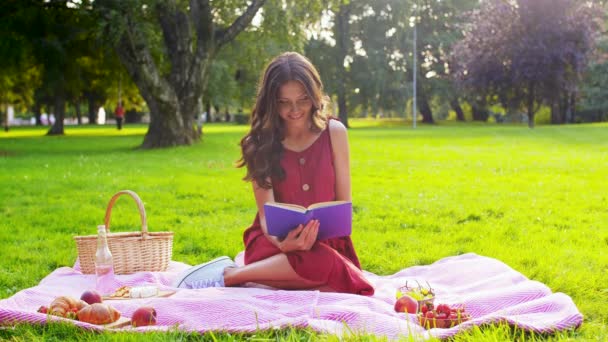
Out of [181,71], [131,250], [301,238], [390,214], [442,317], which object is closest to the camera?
[442,317]

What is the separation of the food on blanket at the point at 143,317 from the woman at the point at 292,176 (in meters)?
0.87

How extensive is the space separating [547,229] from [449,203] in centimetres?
212

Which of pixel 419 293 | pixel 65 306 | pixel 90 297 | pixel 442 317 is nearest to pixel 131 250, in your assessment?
pixel 90 297

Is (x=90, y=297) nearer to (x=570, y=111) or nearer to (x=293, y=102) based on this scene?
(x=293, y=102)

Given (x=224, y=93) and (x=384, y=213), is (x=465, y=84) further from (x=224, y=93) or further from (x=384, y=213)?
(x=384, y=213)

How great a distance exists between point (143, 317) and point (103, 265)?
1.14 meters

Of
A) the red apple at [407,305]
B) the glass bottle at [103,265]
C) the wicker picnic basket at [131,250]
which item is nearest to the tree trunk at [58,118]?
the wicker picnic basket at [131,250]

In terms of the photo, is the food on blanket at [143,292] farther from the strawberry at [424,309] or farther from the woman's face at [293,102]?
the strawberry at [424,309]

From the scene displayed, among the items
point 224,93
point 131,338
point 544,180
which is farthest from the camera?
point 224,93

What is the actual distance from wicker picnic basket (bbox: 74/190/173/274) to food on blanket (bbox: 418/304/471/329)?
2384 millimetres

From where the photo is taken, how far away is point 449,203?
9.23 meters

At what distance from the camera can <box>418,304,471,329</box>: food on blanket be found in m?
3.74

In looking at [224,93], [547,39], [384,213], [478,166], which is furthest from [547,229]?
[224,93]

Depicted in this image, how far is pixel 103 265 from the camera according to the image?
4.86 metres
